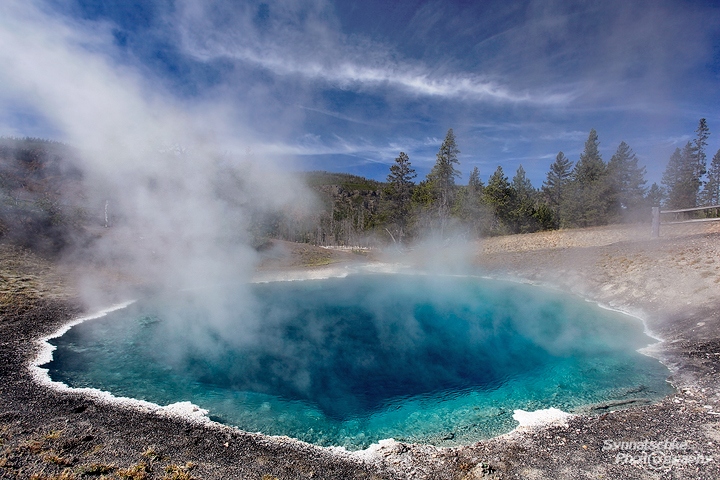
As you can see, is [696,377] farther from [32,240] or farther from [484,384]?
[32,240]

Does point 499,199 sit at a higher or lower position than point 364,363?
higher

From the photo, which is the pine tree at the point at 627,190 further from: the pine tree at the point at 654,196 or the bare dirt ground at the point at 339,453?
the bare dirt ground at the point at 339,453

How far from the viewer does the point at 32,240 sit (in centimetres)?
1562

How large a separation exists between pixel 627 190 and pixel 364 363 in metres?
35.8

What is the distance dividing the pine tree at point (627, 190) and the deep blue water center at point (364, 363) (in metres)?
23.9

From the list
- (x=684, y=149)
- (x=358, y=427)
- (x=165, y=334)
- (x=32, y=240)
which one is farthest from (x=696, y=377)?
(x=684, y=149)

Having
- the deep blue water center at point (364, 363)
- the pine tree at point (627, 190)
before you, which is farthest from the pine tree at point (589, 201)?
the deep blue water center at point (364, 363)

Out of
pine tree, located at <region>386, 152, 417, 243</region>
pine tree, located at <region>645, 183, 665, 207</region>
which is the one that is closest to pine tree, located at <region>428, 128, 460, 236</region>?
pine tree, located at <region>386, 152, 417, 243</region>

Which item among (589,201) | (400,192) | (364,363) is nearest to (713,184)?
(589,201)

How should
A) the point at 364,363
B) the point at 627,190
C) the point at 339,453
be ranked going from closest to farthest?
the point at 339,453
the point at 364,363
the point at 627,190

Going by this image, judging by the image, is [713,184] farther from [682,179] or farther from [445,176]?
[445,176]

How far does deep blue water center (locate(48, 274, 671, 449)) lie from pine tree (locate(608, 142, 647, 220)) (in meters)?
23.9

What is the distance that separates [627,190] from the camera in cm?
3253

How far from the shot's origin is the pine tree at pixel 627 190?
3198 centimetres
